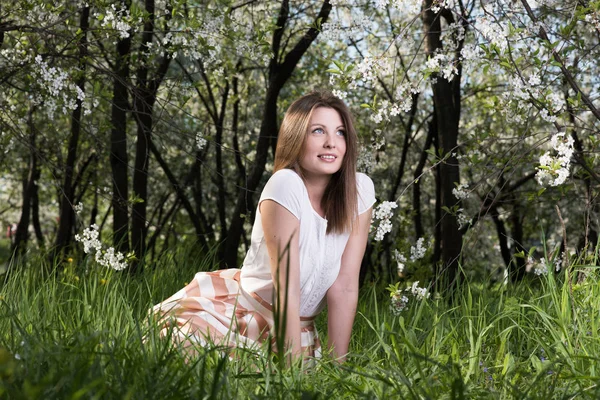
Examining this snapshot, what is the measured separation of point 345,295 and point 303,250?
31cm

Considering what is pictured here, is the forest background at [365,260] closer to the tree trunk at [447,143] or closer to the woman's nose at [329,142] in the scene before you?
the tree trunk at [447,143]

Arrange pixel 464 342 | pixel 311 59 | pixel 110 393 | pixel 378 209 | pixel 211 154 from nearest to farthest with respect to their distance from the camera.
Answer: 1. pixel 110 393
2. pixel 464 342
3. pixel 378 209
4. pixel 311 59
5. pixel 211 154

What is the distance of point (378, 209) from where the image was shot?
360 cm

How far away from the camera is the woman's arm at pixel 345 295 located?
332 centimetres

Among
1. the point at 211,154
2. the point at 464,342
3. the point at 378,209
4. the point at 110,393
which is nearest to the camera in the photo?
the point at 110,393

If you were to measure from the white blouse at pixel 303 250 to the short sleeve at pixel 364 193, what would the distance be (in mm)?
158

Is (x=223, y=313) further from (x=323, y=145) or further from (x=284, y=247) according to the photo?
(x=323, y=145)

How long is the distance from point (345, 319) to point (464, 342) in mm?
511

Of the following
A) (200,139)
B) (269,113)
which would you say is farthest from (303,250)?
(269,113)

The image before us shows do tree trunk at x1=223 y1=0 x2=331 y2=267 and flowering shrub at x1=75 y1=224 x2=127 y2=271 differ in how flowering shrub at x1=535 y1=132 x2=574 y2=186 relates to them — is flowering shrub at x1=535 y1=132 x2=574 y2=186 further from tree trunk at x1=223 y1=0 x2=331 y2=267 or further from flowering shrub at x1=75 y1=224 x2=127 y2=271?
tree trunk at x1=223 y1=0 x2=331 y2=267

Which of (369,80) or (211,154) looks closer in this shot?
(369,80)

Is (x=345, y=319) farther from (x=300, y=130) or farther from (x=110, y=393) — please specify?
(x=110, y=393)

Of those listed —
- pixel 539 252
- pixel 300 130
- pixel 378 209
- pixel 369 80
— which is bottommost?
pixel 539 252

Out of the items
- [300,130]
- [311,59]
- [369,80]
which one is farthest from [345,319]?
[311,59]
